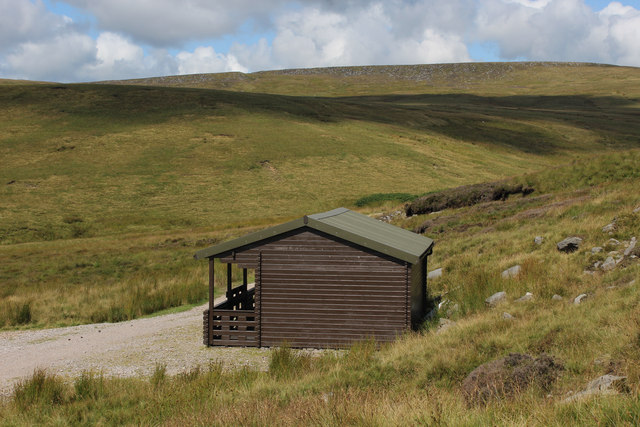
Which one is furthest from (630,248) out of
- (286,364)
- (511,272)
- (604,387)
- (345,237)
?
(286,364)

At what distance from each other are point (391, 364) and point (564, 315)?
12.8ft

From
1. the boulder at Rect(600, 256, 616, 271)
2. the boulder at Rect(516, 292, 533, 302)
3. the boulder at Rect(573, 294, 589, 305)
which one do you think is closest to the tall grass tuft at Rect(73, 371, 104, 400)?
the boulder at Rect(516, 292, 533, 302)

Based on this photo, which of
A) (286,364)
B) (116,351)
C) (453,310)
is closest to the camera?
(286,364)

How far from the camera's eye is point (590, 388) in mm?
8312

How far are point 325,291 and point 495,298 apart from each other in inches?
188

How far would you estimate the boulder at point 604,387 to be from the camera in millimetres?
7503

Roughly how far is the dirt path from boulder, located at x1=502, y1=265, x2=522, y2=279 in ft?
25.3

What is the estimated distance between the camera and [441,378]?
10664mm

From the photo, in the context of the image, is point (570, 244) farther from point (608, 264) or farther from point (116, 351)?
point (116, 351)

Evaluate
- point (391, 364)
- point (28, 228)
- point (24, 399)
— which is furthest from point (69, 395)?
point (28, 228)

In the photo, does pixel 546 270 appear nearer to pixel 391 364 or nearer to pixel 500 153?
pixel 391 364

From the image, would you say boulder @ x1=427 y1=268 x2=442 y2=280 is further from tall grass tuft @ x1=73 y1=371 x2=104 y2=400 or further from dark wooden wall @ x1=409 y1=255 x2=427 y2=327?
tall grass tuft @ x1=73 y1=371 x2=104 y2=400

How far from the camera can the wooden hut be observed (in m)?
16.3

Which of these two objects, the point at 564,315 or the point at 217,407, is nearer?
the point at 217,407
